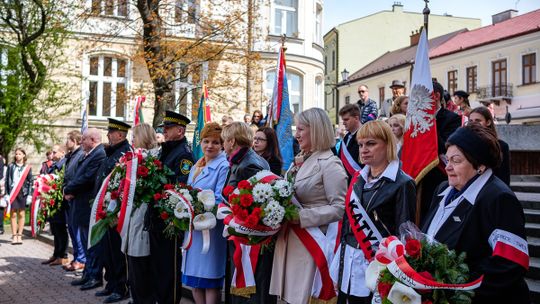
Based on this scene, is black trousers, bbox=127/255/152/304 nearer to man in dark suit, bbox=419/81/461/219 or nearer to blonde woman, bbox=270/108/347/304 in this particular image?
blonde woman, bbox=270/108/347/304

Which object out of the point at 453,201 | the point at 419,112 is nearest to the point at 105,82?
the point at 419,112

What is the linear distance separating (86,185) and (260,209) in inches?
188

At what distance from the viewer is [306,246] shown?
433 cm

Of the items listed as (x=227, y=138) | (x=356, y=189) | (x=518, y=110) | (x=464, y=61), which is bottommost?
(x=356, y=189)

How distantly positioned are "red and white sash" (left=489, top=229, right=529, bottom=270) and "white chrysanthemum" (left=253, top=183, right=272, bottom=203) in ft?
5.55

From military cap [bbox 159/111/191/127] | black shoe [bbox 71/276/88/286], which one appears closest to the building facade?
black shoe [bbox 71/276/88/286]

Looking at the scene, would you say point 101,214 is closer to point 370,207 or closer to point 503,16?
point 370,207

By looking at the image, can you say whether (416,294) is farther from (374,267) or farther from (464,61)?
(464,61)

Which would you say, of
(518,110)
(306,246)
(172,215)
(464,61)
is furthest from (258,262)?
(464,61)

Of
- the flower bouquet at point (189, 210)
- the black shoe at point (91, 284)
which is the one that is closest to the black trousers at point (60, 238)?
the black shoe at point (91, 284)

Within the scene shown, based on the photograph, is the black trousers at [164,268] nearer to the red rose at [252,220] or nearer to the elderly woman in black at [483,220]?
the red rose at [252,220]

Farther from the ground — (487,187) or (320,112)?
(320,112)

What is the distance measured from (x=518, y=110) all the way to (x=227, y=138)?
3420 centimetres

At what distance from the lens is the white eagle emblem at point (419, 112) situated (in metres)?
5.38
